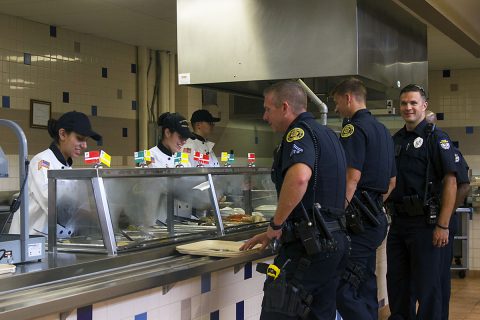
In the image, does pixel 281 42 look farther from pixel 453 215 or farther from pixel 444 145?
pixel 453 215

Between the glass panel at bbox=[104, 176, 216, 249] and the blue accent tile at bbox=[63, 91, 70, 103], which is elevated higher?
the blue accent tile at bbox=[63, 91, 70, 103]

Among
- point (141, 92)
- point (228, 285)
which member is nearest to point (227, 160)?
point (228, 285)

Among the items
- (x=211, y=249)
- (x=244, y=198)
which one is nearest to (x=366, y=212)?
(x=244, y=198)

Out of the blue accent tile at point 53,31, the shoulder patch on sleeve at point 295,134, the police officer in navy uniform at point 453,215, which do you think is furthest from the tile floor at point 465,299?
the blue accent tile at point 53,31

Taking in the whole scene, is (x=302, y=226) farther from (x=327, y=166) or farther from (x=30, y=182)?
(x=30, y=182)

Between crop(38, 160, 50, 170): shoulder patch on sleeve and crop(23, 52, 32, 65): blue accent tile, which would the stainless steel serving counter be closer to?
crop(38, 160, 50, 170): shoulder patch on sleeve

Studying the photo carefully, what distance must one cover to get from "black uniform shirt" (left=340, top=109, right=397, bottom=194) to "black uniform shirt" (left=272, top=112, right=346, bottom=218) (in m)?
0.75

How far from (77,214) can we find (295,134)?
44.7 inches

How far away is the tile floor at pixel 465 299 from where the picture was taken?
249 inches

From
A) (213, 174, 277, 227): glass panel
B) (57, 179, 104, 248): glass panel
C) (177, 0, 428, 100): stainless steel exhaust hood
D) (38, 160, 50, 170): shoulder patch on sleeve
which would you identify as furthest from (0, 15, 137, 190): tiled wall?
(57, 179, 104, 248): glass panel

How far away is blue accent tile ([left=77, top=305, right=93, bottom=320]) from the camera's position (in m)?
2.67

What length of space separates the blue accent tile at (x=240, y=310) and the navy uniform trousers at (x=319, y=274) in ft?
1.92

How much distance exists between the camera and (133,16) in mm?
6852

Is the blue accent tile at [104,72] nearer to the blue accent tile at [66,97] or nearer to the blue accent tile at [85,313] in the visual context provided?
the blue accent tile at [66,97]
